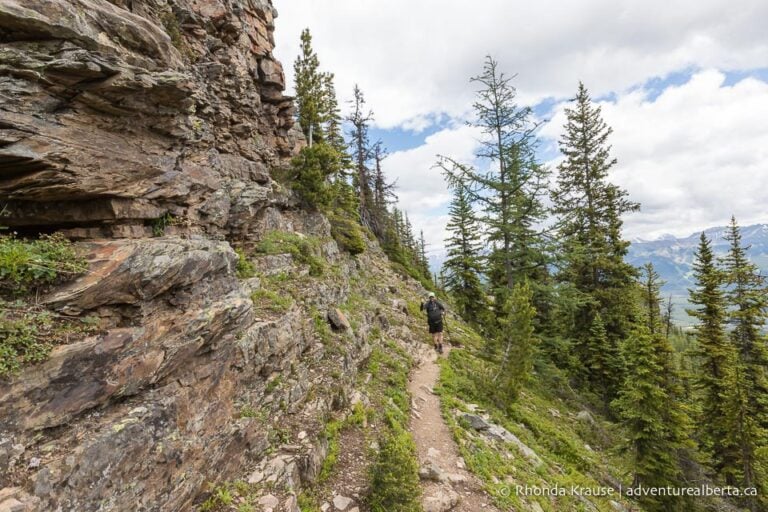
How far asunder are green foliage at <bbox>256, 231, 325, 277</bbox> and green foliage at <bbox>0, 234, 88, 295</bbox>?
309 inches

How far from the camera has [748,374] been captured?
19.1 m

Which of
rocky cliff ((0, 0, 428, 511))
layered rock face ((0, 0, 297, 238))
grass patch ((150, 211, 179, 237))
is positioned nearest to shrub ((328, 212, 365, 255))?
layered rock face ((0, 0, 297, 238))

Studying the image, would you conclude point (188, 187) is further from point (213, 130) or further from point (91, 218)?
point (213, 130)

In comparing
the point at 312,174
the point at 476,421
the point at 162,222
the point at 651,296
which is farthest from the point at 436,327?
the point at 651,296

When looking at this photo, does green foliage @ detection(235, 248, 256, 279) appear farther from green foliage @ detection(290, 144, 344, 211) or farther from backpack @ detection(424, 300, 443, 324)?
backpack @ detection(424, 300, 443, 324)

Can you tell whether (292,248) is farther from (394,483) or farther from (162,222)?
(394,483)

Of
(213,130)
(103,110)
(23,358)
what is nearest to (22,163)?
(103,110)

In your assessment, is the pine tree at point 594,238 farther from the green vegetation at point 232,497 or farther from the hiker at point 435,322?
the green vegetation at point 232,497

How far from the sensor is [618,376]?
2133 cm

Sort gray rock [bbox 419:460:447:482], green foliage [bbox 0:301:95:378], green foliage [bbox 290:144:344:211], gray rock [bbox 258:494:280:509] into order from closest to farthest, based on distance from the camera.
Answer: green foliage [bbox 0:301:95:378] < gray rock [bbox 258:494:280:509] < gray rock [bbox 419:460:447:482] < green foliage [bbox 290:144:344:211]

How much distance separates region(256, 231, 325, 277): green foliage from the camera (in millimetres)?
13867

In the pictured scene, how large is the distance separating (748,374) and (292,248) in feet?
88.9

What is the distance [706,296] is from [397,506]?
2446 cm

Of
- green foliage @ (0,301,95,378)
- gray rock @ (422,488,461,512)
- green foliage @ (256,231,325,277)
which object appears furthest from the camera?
green foliage @ (256,231,325,277)
